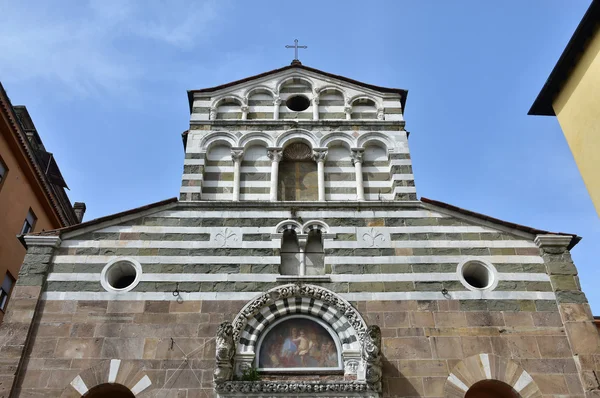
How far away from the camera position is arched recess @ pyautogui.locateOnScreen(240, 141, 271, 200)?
42.9 feet

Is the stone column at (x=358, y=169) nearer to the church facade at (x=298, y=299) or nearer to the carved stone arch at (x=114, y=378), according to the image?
the church facade at (x=298, y=299)

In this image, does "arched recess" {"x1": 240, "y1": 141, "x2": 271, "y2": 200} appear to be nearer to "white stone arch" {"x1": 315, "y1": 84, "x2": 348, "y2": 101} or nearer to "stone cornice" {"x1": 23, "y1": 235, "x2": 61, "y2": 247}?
"white stone arch" {"x1": 315, "y1": 84, "x2": 348, "y2": 101}

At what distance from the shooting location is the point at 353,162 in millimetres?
13656

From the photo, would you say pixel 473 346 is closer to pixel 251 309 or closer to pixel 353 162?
pixel 251 309

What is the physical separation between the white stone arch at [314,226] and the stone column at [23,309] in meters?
5.17

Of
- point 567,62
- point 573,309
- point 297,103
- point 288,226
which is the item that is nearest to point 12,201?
point 297,103

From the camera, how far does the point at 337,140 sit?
14.0 m

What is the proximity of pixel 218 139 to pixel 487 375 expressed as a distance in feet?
26.8

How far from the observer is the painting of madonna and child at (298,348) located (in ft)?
34.0

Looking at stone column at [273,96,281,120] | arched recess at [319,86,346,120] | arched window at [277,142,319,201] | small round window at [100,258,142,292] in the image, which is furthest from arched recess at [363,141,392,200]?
small round window at [100,258,142,292]

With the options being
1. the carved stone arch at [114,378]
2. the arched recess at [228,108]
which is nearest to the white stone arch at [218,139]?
the arched recess at [228,108]

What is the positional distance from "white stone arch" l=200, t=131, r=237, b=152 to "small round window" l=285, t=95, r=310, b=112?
207cm

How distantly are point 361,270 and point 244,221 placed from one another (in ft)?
9.11

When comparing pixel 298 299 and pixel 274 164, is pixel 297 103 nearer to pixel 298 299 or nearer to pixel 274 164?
pixel 274 164
